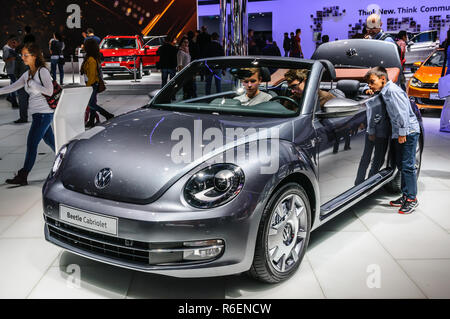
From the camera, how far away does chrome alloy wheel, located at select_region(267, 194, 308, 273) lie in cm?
284

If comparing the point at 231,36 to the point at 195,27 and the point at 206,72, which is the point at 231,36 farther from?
the point at 195,27

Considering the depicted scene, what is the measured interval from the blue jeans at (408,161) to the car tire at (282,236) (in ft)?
5.20

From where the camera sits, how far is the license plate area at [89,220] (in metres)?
2.55

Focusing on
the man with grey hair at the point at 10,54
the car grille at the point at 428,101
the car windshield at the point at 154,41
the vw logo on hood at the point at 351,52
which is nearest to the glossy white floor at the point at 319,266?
the vw logo on hood at the point at 351,52

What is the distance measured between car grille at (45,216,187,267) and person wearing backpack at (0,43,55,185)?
2.62 meters

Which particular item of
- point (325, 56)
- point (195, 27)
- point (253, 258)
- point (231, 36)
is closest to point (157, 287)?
point (253, 258)

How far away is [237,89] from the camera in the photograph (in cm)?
389

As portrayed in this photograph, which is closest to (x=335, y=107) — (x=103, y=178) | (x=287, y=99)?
(x=287, y=99)

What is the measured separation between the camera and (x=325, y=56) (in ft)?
20.3

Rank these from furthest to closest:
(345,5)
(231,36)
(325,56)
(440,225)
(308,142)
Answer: (345,5) < (231,36) < (325,56) < (440,225) < (308,142)

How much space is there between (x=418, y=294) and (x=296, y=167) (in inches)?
42.4

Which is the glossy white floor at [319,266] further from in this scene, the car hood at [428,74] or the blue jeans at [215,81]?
the car hood at [428,74]

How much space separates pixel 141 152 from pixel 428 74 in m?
8.55

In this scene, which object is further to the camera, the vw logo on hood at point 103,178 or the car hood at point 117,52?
the car hood at point 117,52
